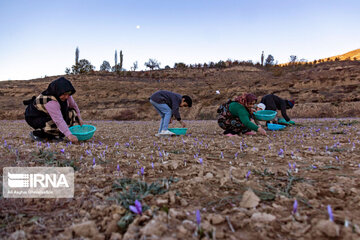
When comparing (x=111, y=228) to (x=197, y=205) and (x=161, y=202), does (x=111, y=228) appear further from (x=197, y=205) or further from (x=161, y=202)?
(x=197, y=205)

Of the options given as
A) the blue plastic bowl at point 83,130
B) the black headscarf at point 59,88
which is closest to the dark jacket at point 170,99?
the blue plastic bowl at point 83,130

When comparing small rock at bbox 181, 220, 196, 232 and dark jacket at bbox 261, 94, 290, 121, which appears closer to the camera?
small rock at bbox 181, 220, 196, 232

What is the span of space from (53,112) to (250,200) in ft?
14.0

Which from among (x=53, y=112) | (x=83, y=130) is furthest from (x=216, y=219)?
(x=83, y=130)

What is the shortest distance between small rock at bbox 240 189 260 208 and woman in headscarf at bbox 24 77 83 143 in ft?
12.4

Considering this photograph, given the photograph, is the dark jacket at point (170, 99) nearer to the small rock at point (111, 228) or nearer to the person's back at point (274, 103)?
the person's back at point (274, 103)

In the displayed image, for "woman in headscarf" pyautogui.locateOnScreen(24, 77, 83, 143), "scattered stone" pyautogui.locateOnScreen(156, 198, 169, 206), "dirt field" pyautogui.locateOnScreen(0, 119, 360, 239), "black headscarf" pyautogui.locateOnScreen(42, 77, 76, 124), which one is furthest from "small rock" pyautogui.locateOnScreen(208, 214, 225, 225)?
"black headscarf" pyautogui.locateOnScreen(42, 77, 76, 124)

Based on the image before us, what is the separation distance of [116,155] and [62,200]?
1.77 m

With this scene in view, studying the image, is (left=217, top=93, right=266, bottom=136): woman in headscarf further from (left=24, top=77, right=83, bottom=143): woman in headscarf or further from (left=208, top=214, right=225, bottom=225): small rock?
(left=208, top=214, right=225, bottom=225): small rock

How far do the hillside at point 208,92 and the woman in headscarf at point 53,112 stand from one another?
16.3 metres

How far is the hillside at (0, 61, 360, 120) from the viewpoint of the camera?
61.3ft

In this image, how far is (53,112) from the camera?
4.55 metres

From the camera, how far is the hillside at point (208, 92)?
18.7m

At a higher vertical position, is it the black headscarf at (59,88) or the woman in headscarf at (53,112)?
the black headscarf at (59,88)
